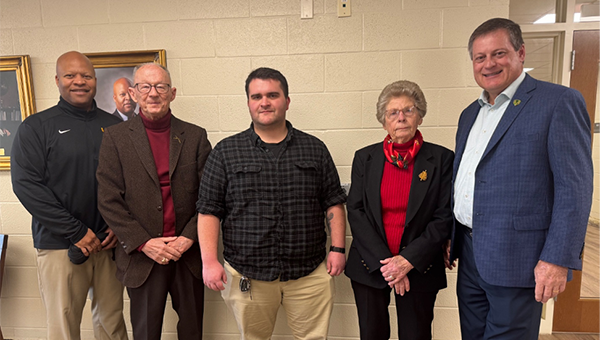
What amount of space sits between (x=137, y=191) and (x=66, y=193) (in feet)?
1.51

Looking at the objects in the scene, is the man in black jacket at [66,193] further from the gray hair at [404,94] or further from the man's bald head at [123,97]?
the gray hair at [404,94]

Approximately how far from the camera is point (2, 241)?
2.17 metres

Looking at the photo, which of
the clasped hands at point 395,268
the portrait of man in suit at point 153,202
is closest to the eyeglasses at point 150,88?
the portrait of man in suit at point 153,202

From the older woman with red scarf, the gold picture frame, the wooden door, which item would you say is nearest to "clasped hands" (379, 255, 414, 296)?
the older woman with red scarf

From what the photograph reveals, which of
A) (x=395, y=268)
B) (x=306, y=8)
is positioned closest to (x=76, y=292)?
(x=395, y=268)

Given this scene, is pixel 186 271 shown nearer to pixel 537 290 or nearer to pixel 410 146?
pixel 410 146

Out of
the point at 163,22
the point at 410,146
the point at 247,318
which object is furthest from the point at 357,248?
the point at 163,22

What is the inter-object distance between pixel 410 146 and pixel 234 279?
107 cm

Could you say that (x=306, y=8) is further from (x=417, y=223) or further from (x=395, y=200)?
(x=417, y=223)

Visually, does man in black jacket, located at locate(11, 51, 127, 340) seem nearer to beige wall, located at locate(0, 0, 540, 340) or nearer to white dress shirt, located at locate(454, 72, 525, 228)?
beige wall, located at locate(0, 0, 540, 340)

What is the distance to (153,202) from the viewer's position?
1638mm

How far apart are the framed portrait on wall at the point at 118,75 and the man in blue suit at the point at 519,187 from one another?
1.90m

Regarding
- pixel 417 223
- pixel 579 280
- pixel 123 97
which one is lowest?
pixel 579 280

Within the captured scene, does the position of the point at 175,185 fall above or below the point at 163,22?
below
